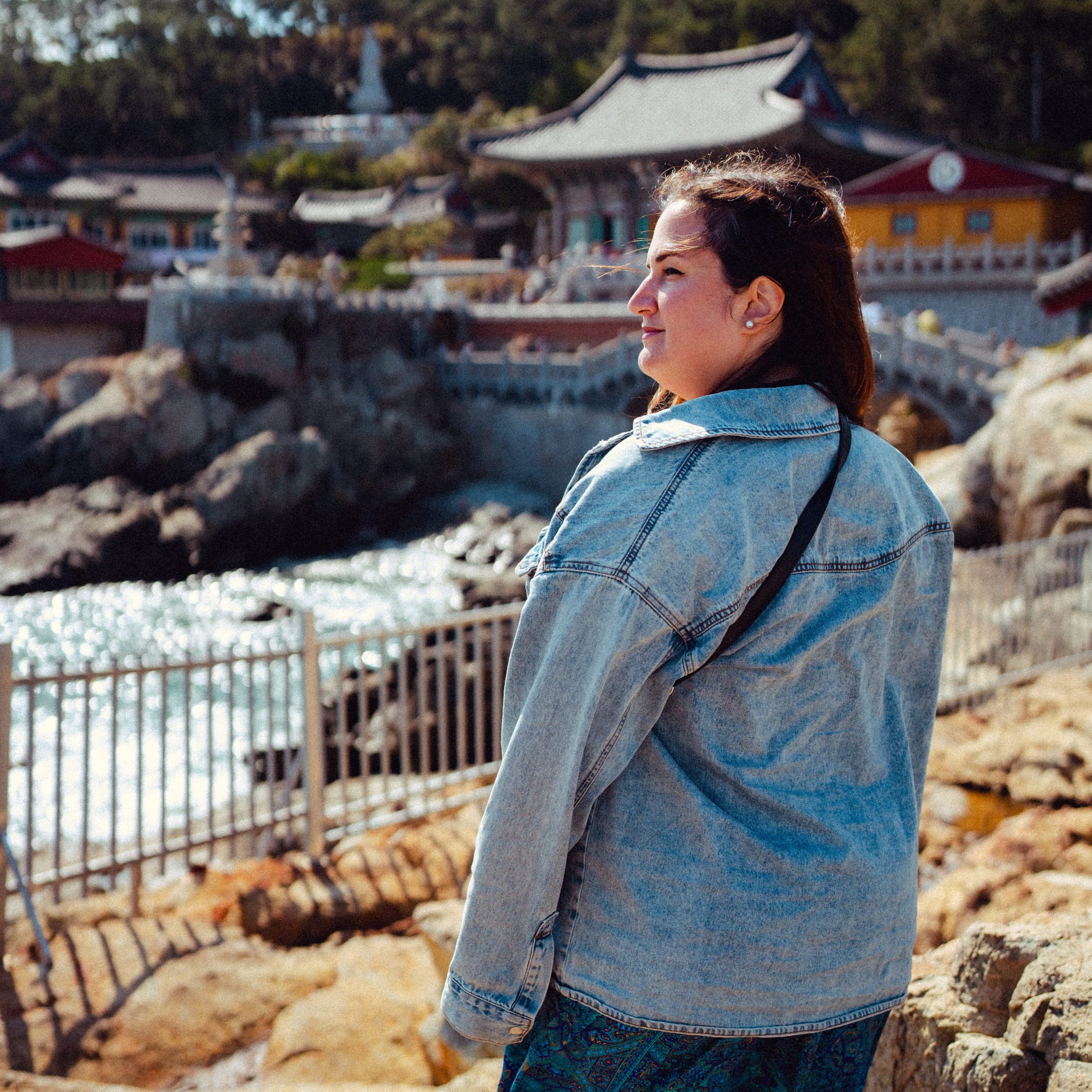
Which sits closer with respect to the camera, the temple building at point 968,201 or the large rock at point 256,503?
the large rock at point 256,503

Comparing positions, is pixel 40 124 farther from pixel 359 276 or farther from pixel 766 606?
pixel 766 606

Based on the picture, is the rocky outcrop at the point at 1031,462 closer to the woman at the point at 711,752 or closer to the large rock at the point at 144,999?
the large rock at the point at 144,999

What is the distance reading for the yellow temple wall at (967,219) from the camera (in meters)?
24.1

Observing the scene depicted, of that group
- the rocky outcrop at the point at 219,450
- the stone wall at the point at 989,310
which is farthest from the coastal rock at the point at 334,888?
Answer: the stone wall at the point at 989,310

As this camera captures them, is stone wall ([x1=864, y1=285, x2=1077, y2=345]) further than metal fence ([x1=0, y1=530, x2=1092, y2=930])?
Yes

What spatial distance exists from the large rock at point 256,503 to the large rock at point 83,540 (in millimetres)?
393

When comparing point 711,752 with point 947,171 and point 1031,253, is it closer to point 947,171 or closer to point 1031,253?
point 1031,253

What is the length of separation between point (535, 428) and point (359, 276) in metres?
10.5

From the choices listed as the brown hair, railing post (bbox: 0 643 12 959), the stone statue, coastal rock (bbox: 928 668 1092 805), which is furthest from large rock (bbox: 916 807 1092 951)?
the stone statue

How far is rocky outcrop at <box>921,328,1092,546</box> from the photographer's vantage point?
420 inches

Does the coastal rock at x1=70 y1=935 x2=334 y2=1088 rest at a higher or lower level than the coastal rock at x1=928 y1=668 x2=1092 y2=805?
lower

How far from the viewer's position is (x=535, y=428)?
26500 millimetres

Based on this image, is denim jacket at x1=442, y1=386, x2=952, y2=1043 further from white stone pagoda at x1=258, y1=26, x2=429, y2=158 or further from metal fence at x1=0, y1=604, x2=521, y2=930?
white stone pagoda at x1=258, y1=26, x2=429, y2=158

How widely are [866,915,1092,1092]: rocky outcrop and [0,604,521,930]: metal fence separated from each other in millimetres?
3105
